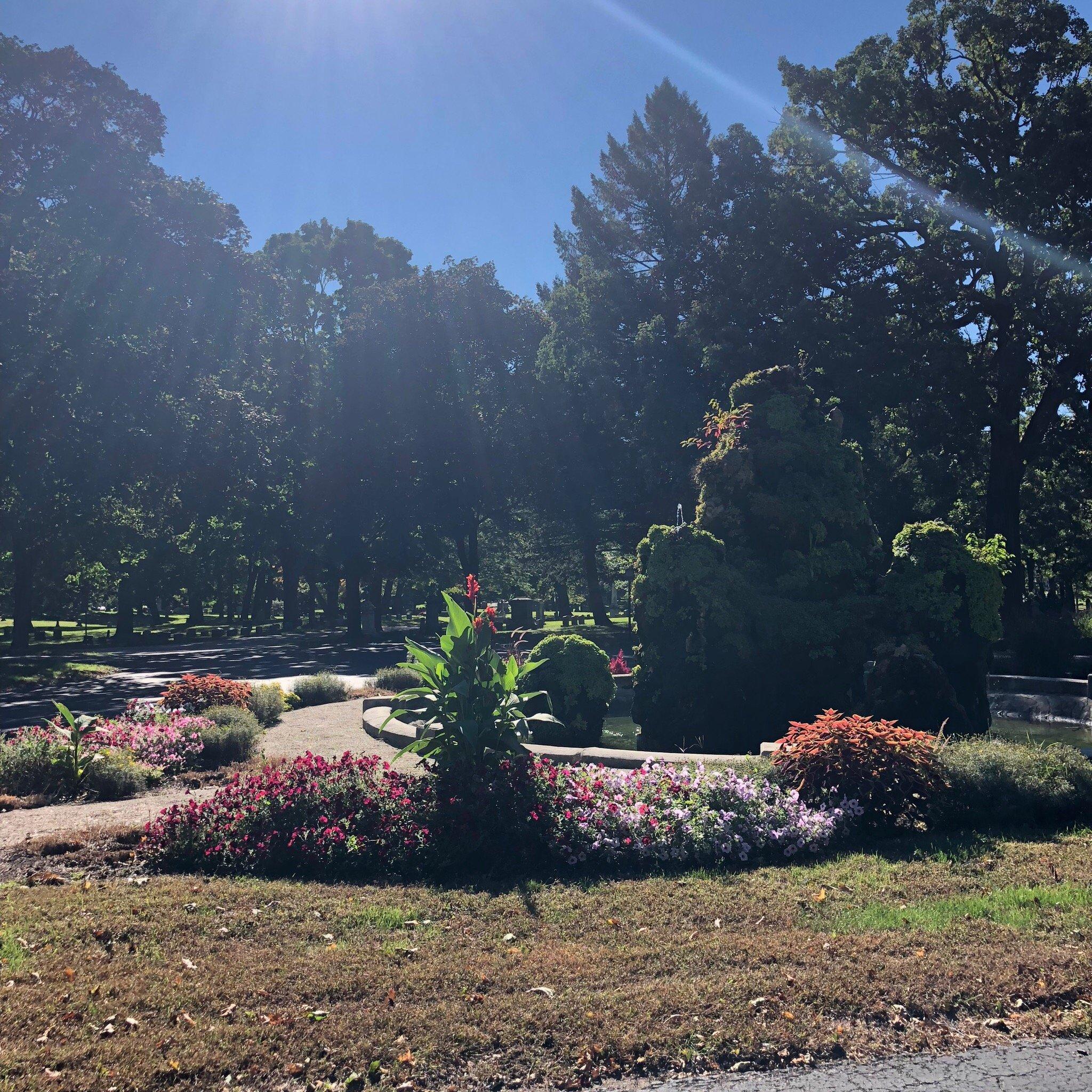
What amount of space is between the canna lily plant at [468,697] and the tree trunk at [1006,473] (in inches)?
883

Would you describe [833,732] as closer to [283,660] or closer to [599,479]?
[283,660]

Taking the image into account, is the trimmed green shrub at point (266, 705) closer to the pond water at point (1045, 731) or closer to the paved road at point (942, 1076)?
the pond water at point (1045, 731)

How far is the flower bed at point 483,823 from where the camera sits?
6.57m

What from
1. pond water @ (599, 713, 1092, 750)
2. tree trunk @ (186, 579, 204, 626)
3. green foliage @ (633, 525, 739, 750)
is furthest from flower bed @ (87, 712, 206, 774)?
tree trunk @ (186, 579, 204, 626)

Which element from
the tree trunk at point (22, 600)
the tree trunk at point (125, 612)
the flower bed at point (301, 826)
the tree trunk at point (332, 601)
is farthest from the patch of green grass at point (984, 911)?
the tree trunk at point (332, 601)

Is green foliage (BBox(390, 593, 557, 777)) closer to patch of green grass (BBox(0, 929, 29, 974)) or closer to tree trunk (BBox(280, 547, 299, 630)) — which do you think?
patch of green grass (BBox(0, 929, 29, 974))

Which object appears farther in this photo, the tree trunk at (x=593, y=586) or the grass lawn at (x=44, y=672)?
the tree trunk at (x=593, y=586)

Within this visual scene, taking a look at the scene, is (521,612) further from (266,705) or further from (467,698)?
(467,698)

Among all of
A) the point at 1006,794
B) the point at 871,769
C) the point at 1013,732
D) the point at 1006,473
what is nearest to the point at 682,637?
the point at 871,769

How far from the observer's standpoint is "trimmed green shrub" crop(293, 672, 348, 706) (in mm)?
18109

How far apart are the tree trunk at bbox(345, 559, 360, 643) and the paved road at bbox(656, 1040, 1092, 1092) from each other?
1566 inches

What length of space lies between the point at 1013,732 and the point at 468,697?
9.72m

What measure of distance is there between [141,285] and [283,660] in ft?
43.3

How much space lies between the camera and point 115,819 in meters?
8.32
